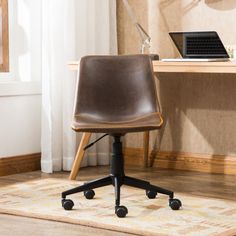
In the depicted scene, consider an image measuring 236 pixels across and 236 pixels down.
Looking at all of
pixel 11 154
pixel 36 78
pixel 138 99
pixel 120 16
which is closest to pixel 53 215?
pixel 138 99

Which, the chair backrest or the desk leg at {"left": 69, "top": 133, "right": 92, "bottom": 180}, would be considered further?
the desk leg at {"left": 69, "top": 133, "right": 92, "bottom": 180}

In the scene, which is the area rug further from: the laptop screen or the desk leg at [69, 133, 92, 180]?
the laptop screen

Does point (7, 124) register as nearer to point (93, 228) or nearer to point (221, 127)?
point (221, 127)

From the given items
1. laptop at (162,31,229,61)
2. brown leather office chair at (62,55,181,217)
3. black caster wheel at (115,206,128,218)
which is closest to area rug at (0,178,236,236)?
black caster wheel at (115,206,128,218)

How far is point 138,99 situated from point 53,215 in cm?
86

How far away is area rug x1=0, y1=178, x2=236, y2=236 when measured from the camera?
3.12 meters

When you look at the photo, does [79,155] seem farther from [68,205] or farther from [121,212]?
[121,212]

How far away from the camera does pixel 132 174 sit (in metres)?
4.72

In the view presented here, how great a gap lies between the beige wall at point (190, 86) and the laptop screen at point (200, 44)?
48cm

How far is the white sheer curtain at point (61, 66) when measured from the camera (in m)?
4.75

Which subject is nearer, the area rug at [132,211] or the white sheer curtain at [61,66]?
the area rug at [132,211]

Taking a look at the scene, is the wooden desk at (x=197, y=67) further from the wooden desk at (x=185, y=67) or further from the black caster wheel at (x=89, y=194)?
the black caster wheel at (x=89, y=194)

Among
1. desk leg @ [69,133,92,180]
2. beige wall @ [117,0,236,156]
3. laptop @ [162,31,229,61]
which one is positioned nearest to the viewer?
laptop @ [162,31,229,61]

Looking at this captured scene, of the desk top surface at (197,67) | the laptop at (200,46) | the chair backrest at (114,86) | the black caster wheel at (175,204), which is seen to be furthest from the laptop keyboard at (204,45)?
the black caster wheel at (175,204)
